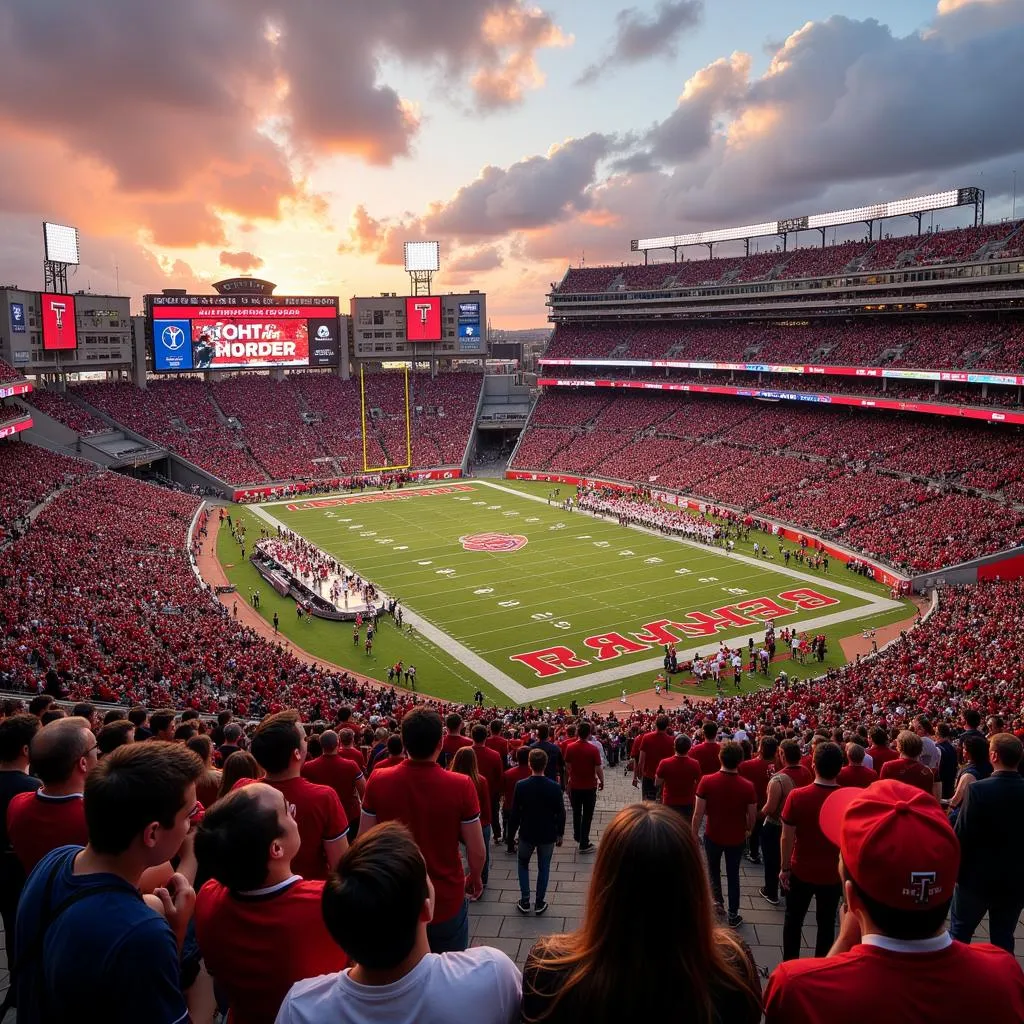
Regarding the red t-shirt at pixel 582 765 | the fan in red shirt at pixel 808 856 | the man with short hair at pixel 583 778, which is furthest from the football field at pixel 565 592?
the fan in red shirt at pixel 808 856

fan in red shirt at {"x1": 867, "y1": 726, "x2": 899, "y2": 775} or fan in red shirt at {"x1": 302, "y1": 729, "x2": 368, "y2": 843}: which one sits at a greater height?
fan in red shirt at {"x1": 302, "y1": 729, "x2": 368, "y2": 843}

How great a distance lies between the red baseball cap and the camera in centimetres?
241

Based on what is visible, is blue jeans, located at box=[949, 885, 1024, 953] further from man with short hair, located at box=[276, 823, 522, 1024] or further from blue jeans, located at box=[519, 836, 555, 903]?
man with short hair, located at box=[276, 823, 522, 1024]

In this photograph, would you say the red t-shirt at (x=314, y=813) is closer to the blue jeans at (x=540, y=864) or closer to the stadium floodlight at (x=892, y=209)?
the blue jeans at (x=540, y=864)

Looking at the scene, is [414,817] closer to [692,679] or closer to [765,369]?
[692,679]

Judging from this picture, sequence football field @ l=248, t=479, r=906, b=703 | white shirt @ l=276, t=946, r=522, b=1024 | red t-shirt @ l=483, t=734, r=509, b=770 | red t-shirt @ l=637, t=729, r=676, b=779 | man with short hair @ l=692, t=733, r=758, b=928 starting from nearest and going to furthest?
white shirt @ l=276, t=946, r=522, b=1024
man with short hair @ l=692, t=733, r=758, b=928
red t-shirt @ l=637, t=729, r=676, b=779
red t-shirt @ l=483, t=734, r=509, b=770
football field @ l=248, t=479, r=906, b=703

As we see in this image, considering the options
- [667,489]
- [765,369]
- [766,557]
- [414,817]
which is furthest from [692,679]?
[765,369]

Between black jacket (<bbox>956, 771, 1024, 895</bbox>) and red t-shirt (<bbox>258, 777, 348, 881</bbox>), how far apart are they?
12.6 ft

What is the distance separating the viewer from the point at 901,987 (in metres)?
2.36

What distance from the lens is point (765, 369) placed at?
55500 mm

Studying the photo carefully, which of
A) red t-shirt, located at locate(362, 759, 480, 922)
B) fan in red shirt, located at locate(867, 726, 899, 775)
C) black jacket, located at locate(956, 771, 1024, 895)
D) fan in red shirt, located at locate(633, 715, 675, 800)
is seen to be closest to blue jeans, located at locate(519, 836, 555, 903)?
fan in red shirt, located at locate(633, 715, 675, 800)

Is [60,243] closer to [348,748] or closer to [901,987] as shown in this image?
[348,748]

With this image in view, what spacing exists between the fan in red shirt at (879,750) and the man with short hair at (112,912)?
24.0ft

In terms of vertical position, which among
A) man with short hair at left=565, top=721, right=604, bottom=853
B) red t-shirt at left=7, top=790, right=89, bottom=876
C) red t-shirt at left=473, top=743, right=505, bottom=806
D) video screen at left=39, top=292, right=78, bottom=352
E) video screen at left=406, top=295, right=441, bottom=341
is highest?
video screen at left=406, top=295, right=441, bottom=341
